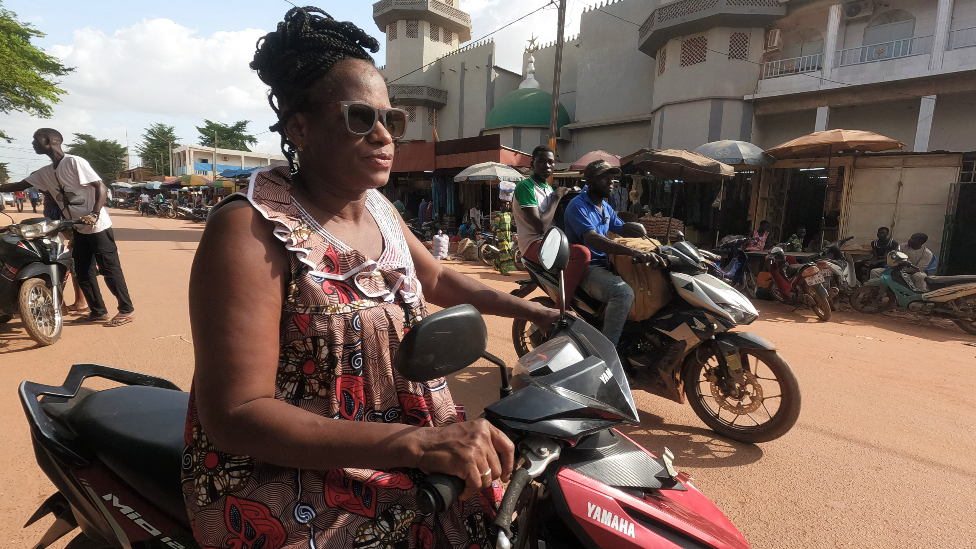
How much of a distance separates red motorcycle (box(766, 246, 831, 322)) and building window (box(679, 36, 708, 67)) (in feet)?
35.3

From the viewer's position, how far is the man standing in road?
4.70 metres

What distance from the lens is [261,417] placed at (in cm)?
90

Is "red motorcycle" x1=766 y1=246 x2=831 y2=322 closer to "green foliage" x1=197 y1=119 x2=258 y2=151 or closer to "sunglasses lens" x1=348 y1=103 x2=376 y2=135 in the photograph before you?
"sunglasses lens" x1=348 y1=103 x2=376 y2=135

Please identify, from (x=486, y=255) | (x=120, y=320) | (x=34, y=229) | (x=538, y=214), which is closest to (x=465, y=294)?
(x=538, y=214)

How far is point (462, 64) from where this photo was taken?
27.2 metres

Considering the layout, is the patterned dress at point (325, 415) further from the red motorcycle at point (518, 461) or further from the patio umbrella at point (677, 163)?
the patio umbrella at point (677, 163)

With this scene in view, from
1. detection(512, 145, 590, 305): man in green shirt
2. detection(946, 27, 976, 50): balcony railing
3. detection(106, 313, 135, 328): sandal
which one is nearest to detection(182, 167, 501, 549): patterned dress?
detection(512, 145, 590, 305): man in green shirt

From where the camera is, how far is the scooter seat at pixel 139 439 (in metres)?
1.21

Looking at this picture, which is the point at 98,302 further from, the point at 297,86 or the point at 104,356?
the point at 297,86

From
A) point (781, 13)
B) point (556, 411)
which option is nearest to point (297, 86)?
point (556, 411)

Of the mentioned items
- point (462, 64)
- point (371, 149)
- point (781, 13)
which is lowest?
point (371, 149)

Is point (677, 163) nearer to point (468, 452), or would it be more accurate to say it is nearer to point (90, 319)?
point (90, 319)

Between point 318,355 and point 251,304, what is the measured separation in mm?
179

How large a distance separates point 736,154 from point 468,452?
11.1 metres
